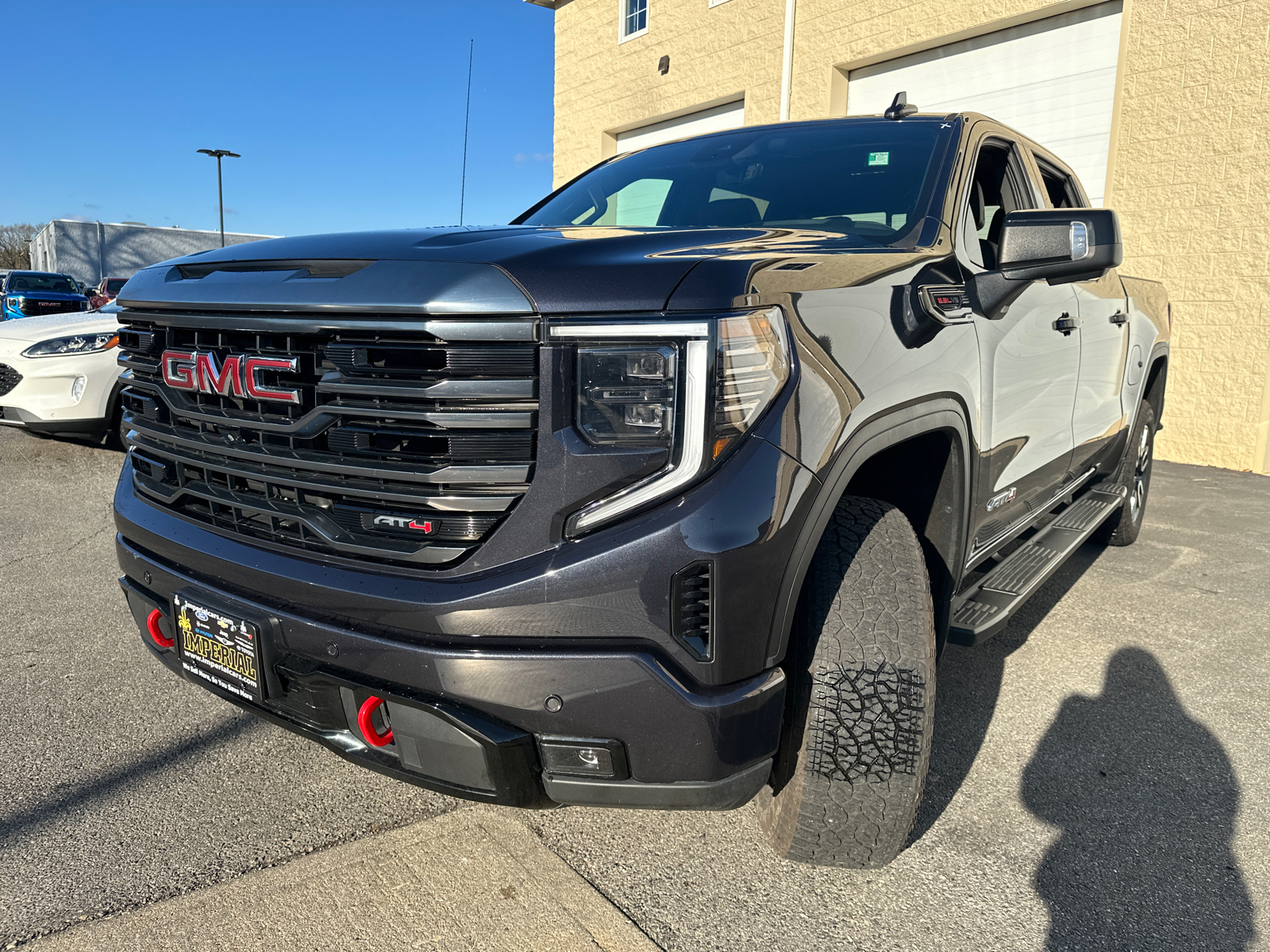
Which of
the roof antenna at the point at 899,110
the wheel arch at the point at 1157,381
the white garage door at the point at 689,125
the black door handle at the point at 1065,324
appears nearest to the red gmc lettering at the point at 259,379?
the roof antenna at the point at 899,110

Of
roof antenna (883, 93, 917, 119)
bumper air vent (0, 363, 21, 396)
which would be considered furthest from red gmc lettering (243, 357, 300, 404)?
bumper air vent (0, 363, 21, 396)

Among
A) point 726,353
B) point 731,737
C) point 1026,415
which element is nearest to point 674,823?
point 731,737

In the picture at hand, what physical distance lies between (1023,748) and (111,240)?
50.1 meters

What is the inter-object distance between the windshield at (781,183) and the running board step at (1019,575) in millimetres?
1036

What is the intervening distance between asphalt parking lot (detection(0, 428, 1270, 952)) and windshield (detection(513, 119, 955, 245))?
1514mm

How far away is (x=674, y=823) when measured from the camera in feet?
7.48

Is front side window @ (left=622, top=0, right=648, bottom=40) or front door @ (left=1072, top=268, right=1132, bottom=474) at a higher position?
front side window @ (left=622, top=0, right=648, bottom=40)

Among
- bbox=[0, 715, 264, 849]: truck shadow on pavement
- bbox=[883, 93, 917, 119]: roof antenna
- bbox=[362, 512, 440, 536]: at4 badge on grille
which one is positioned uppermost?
bbox=[883, 93, 917, 119]: roof antenna

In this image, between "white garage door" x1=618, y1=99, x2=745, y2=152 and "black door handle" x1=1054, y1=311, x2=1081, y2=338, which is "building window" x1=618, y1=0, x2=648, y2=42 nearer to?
"white garage door" x1=618, y1=99, x2=745, y2=152

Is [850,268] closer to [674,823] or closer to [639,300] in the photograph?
[639,300]

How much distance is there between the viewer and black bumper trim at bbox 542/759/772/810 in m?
1.65

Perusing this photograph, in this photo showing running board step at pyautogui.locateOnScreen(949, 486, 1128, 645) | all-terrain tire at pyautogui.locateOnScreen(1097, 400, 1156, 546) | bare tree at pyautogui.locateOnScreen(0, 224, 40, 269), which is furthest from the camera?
bare tree at pyautogui.locateOnScreen(0, 224, 40, 269)

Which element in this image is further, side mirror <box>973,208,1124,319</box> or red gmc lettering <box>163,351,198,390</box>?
side mirror <box>973,208,1124,319</box>

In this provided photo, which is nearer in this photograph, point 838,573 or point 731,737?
point 731,737
